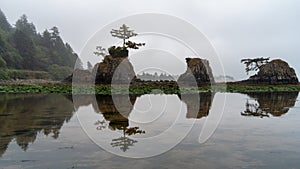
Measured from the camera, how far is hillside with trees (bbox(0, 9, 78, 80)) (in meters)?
56.0

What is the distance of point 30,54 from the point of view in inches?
2591

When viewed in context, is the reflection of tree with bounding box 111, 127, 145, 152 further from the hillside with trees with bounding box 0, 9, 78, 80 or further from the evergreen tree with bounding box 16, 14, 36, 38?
the evergreen tree with bounding box 16, 14, 36, 38

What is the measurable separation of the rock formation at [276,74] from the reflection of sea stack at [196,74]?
850cm

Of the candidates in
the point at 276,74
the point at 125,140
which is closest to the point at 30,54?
the point at 276,74

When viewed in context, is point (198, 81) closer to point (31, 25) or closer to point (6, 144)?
point (6, 144)

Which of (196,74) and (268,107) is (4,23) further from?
(268,107)

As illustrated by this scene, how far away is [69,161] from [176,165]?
2041mm

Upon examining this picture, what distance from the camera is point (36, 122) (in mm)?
8883

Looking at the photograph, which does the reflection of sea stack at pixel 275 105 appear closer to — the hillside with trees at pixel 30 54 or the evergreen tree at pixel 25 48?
the hillside with trees at pixel 30 54

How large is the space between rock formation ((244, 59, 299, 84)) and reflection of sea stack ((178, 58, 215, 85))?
27.9 feet

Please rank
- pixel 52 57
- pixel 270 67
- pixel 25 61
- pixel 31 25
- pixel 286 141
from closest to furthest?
pixel 286 141
pixel 270 67
pixel 25 61
pixel 52 57
pixel 31 25

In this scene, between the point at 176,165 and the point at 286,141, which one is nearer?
the point at 176,165

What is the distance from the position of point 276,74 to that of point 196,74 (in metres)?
13.3

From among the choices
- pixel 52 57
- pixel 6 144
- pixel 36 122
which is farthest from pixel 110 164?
pixel 52 57
